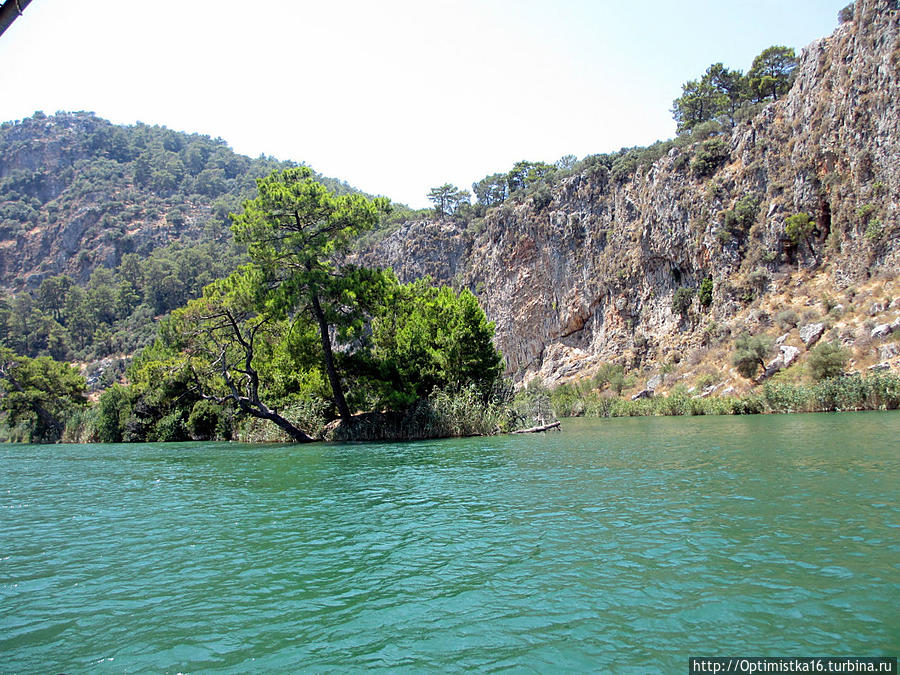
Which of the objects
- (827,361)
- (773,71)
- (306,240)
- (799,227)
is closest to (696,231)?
(799,227)

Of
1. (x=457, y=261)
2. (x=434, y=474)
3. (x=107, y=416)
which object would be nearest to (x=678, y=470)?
(x=434, y=474)

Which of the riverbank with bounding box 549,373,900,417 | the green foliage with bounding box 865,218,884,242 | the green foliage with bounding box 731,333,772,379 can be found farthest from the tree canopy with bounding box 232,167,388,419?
the green foliage with bounding box 865,218,884,242

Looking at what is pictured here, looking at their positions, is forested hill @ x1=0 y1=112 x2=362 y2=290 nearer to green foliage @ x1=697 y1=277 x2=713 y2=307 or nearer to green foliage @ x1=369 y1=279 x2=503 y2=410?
green foliage @ x1=697 y1=277 x2=713 y2=307

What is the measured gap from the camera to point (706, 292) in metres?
49.9

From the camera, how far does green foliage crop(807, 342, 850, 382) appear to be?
32.1 m

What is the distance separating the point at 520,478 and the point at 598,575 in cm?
729

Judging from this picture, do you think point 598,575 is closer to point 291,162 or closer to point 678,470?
point 678,470

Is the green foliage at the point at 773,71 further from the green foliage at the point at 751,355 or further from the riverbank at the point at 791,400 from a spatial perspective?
the riverbank at the point at 791,400

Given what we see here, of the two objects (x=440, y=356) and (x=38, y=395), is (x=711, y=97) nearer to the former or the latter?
(x=440, y=356)

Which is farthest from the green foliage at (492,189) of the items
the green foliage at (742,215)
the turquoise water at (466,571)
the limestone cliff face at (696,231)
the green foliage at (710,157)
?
the turquoise water at (466,571)

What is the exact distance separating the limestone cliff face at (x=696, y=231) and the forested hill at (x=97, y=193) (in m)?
66.6

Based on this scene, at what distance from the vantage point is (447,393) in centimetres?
2858

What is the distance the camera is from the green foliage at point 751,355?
127ft

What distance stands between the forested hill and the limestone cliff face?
66613mm
